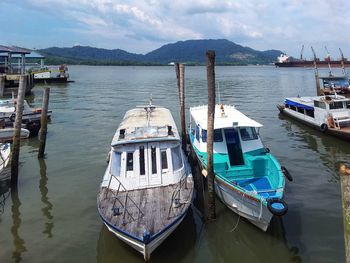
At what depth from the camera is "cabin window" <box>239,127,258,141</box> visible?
1675 centimetres

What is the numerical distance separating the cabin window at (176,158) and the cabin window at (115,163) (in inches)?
88.8

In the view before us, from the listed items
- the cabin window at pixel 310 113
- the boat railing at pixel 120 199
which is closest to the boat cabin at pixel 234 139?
the boat railing at pixel 120 199

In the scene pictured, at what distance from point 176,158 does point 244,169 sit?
3287mm

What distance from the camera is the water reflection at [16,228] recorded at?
38.5ft

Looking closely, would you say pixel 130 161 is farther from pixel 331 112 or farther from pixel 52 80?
pixel 52 80

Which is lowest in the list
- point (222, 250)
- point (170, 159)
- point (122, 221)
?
point (222, 250)

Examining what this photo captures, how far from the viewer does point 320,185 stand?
17203 mm

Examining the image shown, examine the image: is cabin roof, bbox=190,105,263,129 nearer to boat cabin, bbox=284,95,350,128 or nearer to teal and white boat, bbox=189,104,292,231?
teal and white boat, bbox=189,104,292,231

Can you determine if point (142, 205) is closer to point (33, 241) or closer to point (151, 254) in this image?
point (151, 254)

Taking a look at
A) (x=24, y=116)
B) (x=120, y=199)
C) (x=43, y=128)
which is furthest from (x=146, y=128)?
(x=24, y=116)

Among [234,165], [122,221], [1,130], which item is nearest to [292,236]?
[234,165]

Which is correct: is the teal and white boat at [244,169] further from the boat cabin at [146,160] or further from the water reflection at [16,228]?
the water reflection at [16,228]

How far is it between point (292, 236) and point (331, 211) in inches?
119

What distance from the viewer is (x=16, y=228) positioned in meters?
13.4
